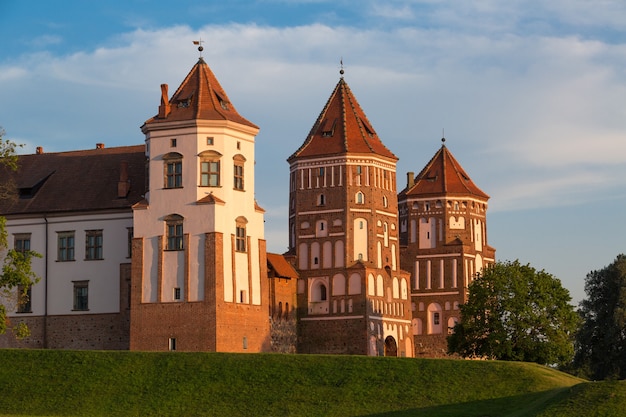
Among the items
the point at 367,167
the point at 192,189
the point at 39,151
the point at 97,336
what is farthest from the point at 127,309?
the point at 367,167

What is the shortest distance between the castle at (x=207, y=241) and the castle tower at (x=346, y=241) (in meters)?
0.10

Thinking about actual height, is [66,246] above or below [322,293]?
above

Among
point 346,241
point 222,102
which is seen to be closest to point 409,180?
point 346,241

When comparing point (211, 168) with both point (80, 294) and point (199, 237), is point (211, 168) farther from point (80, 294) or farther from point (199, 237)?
Answer: point (80, 294)

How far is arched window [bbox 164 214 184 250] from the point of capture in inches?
3600

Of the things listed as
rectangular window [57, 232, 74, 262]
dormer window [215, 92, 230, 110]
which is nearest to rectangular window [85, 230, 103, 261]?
rectangular window [57, 232, 74, 262]

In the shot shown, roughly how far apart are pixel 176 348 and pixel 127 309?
6666 millimetres

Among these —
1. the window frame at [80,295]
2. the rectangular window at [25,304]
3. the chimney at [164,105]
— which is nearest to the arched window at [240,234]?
the chimney at [164,105]

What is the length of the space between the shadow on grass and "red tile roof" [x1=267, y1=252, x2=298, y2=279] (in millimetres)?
38756

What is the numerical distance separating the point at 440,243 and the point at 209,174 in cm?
3814

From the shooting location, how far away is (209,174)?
92062mm

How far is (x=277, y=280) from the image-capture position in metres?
107

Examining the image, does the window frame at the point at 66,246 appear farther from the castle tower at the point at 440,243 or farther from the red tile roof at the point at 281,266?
the castle tower at the point at 440,243

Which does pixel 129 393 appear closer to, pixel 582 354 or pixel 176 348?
pixel 176 348
